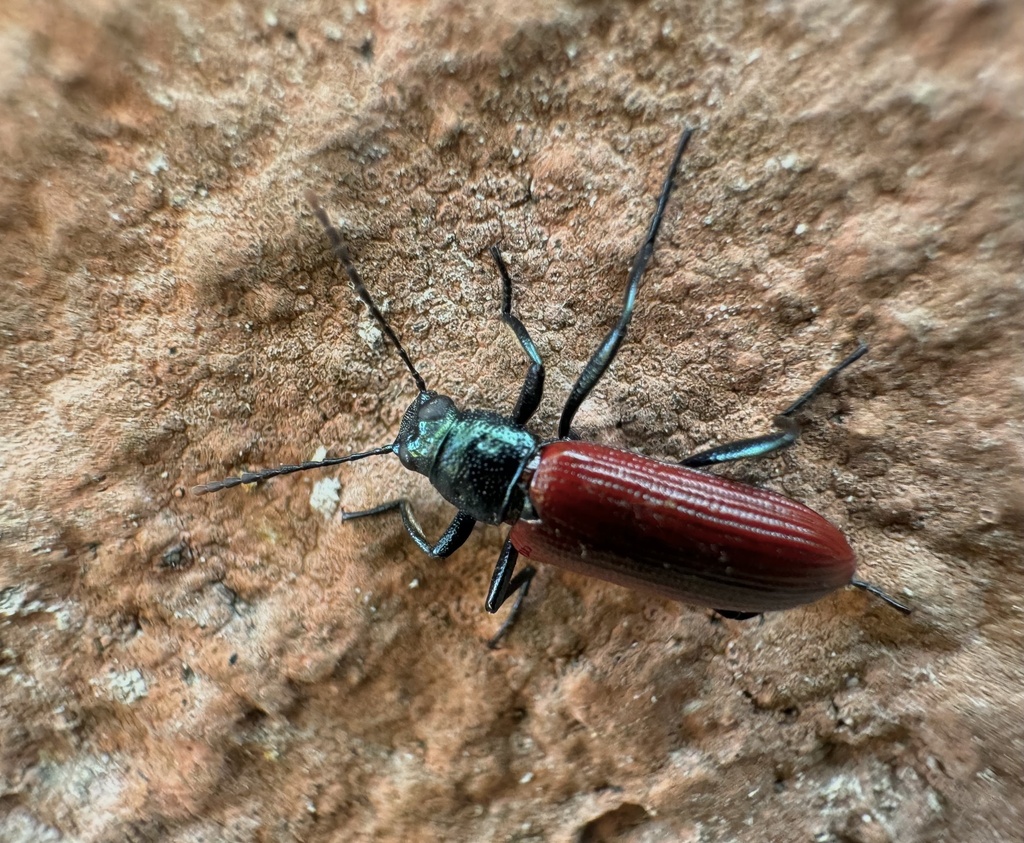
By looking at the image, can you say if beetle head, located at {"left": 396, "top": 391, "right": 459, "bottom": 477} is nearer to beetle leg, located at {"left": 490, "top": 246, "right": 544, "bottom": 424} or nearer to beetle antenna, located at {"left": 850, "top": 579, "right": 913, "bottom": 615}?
beetle leg, located at {"left": 490, "top": 246, "right": 544, "bottom": 424}

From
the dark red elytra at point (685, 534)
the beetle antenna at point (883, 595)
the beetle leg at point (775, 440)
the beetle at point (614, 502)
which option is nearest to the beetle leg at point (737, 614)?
the beetle at point (614, 502)

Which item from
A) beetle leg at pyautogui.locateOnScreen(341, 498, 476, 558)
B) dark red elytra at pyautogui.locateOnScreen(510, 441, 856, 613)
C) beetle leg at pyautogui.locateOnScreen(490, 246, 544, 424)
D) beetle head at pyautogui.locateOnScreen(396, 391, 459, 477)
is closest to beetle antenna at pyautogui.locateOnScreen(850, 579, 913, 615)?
dark red elytra at pyautogui.locateOnScreen(510, 441, 856, 613)

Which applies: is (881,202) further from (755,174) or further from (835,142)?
(755,174)

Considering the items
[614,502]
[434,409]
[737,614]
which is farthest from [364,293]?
[737,614]

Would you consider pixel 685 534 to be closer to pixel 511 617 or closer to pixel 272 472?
pixel 511 617

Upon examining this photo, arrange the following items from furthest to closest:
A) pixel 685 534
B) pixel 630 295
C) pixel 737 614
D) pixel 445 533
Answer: pixel 445 533 < pixel 737 614 < pixel 630 295 < pixel 685 534

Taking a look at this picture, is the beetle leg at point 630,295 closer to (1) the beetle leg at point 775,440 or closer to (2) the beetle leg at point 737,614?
(1) the beetle leg at point 775,440
